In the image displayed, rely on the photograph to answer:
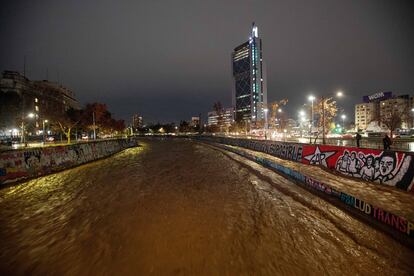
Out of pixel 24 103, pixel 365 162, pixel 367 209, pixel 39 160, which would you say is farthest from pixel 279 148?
pixel 24 103

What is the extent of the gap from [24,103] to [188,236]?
73.8m

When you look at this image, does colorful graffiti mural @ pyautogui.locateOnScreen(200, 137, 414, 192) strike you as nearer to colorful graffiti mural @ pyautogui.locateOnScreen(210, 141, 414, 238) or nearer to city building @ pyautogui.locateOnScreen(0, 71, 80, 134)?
colorful graffiti mural @ pyautogui.locateOnScreen(210, 141, 414, 238)

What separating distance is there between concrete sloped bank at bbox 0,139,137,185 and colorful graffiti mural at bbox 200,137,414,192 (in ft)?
67.0

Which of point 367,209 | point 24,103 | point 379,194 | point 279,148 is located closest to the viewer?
point 367,209

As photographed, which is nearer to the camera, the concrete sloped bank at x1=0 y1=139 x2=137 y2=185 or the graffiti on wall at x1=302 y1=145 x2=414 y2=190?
the graffiti on wall at x1=302 y1=145 x2=414 y2=190

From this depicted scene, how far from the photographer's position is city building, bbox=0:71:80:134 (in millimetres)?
53500

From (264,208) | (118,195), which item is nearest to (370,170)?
(264,208)

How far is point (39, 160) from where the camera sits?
15695 millimetres

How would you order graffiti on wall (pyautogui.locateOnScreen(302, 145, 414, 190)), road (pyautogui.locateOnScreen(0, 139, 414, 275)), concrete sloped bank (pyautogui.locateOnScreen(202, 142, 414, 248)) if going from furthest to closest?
graffiti on wall (pyautogui.locateOnScreen(302, 145, 414, 190))
concrete sloped bank (pyautogui.locateOnScreen(202, 142, 414, 248))
road (pyautogui.locateOnScreen(0, 139, 414, 275))

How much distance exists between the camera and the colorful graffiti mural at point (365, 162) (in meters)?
10.0

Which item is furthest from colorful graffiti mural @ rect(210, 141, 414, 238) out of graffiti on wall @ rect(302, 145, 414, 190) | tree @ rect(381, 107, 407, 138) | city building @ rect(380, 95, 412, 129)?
city building @ rect(380, 95, 412, 129)

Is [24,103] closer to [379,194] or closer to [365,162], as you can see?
[365,162]

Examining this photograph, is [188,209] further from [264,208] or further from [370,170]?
[370,170]

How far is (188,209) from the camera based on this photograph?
8.29 metres
